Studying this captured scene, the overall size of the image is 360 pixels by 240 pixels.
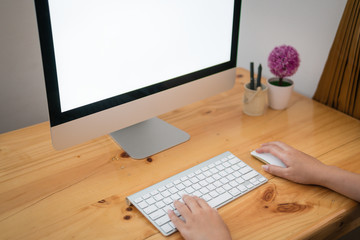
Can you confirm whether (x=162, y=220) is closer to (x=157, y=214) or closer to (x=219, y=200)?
(x=157, y=214)

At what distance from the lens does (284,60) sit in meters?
1.05

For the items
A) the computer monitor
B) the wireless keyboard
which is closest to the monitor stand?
the computer monitor

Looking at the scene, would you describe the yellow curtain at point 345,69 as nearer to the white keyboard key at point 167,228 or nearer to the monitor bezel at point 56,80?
the monitor bezel at point 56,80

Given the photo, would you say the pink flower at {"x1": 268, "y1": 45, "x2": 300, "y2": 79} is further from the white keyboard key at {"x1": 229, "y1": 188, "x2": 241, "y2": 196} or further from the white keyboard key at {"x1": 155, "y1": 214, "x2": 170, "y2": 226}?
the white keyboard key at {"x1": 155, "y1": 214, "x2": 170, "y2": 226}

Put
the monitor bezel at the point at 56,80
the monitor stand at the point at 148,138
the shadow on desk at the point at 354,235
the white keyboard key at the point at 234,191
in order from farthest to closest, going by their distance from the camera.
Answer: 1. the shadow on desk at the point at 354,235
2. the monitor stand at the point at 148,138
3. the white keyboard key at the point at 234,191
4. the monitor bezel at the point at 56,80

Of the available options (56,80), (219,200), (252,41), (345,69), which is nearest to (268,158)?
(219,200)

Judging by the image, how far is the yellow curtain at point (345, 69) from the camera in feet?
3.33

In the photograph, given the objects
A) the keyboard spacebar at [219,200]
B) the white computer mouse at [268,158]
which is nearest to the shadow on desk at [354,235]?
the white computer mouse at [268,158]

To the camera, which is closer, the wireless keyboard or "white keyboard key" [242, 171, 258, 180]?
the wireless keyboard

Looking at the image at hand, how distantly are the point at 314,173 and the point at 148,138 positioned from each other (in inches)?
17.2

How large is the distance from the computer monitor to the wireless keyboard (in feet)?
0.48

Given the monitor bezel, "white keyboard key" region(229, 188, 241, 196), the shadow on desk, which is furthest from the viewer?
the shadow on desk

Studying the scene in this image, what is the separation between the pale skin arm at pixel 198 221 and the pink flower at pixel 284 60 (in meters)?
0.53

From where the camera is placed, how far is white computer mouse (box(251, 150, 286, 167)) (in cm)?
86
